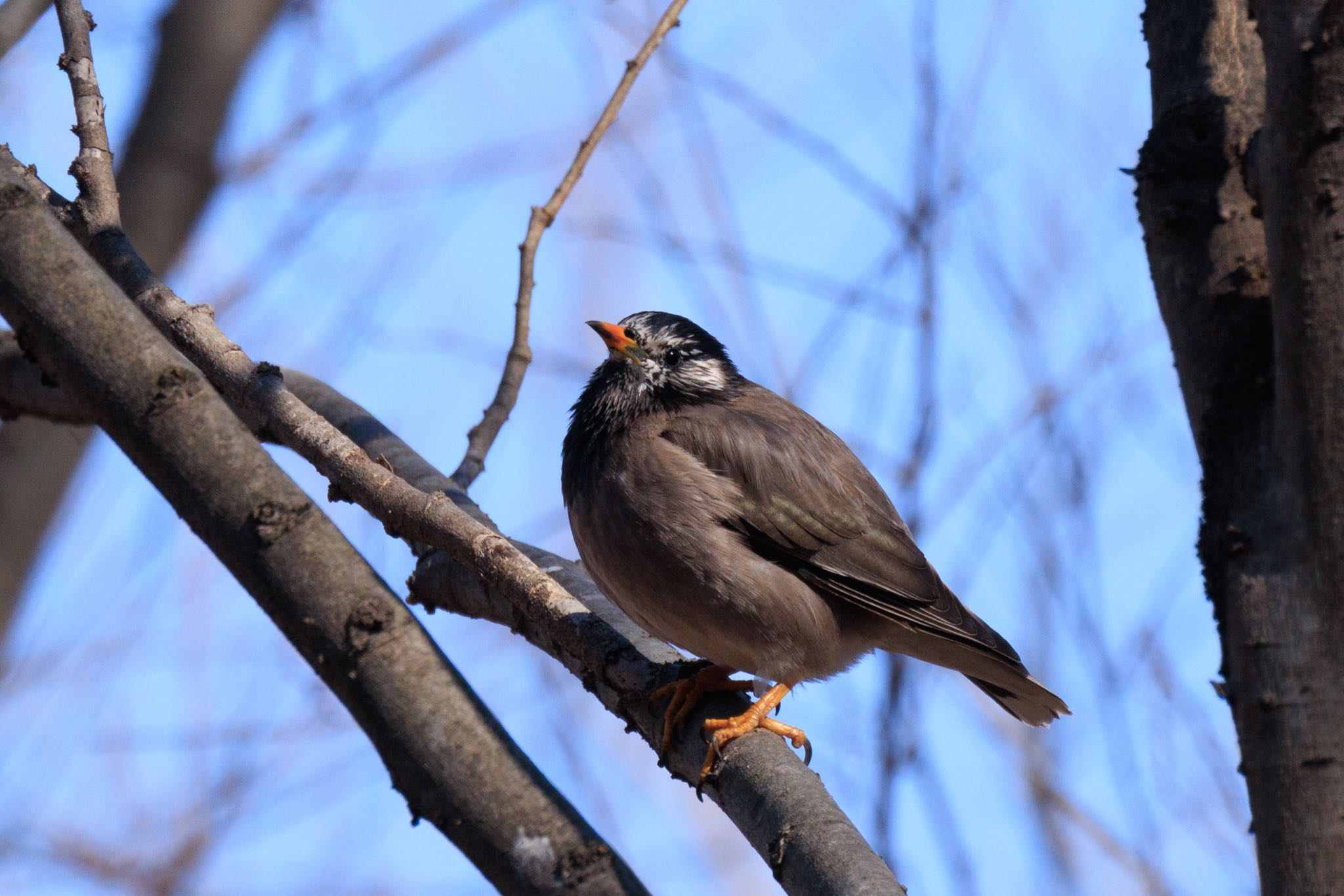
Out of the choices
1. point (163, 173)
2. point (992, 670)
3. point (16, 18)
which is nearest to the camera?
point (16, 18)

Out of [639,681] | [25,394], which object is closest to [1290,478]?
[639,681]

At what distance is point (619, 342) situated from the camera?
484 centimetres

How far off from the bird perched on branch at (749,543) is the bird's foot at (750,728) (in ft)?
0.05

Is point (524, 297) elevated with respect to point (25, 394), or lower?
lower

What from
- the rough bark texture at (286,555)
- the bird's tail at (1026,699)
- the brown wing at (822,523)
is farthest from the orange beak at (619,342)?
the rough bark texture at (286,555)

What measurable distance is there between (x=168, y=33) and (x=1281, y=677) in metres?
6.33

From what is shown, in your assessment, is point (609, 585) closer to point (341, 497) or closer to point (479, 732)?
point (341, 497)

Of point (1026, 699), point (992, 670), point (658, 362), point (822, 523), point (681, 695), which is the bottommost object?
point (1026, 699)

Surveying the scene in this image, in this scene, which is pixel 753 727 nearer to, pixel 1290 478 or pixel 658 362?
pixel 1290 478

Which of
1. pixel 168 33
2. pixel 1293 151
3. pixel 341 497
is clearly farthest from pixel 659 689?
pixel 168 33

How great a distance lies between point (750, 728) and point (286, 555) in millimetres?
1362

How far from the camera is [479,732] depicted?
7.53 ft

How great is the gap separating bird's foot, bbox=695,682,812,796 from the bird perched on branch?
2cm

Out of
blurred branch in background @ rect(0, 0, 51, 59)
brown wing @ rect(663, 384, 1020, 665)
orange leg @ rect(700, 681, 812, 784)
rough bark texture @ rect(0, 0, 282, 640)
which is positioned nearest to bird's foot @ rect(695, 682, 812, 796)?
orange leg @ rect(700, 681, 812, 784)
